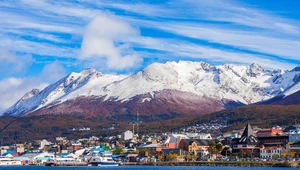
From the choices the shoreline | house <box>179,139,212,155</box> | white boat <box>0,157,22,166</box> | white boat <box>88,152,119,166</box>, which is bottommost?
the shoreline

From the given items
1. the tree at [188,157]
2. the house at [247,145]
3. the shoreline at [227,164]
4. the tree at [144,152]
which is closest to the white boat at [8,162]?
the tree at [144,152]

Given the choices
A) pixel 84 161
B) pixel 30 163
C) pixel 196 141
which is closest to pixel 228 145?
pixel 196 141

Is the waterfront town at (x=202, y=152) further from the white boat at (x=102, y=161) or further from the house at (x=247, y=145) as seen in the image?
the white boat at (x=102, y=161)

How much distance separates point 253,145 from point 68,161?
124 feet

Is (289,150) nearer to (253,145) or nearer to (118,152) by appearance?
(253,145)

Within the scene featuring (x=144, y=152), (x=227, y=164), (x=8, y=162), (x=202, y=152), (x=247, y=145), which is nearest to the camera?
(x=227, y=164)

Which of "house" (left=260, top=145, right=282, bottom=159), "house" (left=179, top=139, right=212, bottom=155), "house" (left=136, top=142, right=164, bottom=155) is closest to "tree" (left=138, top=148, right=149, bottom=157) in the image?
"house" (left=136, top=142, right=164, bottom=155)

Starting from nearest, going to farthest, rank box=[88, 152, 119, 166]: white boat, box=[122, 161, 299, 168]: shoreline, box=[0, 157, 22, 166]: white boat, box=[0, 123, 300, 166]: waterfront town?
box=[122, 161, 299, 168]: shoreline, box=[88, 152, 119, 166]: white boat, box=[0, 123, 300, 166]: waterfront town, box=[0, 157, 22, 166]: white boat

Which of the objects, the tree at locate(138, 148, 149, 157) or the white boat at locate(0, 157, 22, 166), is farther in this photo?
the white boat at locate(0, 157, 22, 166)

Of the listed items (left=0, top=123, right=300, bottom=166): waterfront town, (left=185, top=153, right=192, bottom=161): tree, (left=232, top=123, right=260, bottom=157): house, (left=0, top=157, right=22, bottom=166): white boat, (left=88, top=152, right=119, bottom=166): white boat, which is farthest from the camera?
(left=0, top=157, right=22, bottom=166): white boat

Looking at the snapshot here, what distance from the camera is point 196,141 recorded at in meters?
133

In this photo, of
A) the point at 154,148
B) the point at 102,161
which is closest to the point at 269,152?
the point at 154,148

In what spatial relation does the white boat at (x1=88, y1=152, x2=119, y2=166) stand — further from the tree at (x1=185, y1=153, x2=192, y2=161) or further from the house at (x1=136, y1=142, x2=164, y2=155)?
the house at (x1=136, y1=142, x2=164, y2=155)

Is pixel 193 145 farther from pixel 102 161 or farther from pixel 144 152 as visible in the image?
pixel 102 161
